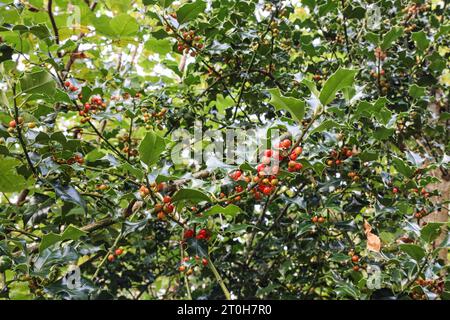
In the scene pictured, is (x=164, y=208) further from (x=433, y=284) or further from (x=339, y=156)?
(x=433, y=284)

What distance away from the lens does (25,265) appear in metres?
1.25

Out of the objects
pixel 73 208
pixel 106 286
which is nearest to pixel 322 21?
pixel 73 208

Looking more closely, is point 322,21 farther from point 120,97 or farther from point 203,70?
point 120,97

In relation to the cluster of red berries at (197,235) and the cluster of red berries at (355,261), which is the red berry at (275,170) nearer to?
the cluster of red berries at (197,235)

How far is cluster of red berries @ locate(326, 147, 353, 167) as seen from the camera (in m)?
1.89

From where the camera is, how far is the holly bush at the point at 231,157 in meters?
1.41

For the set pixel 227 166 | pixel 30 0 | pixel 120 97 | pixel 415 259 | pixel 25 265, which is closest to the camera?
pixel 25 265

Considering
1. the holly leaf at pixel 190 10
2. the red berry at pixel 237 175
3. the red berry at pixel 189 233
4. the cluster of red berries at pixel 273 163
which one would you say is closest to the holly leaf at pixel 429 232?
the cluster of red berries at pixel 273 163

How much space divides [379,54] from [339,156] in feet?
2.12

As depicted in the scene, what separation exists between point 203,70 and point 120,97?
1.51ft

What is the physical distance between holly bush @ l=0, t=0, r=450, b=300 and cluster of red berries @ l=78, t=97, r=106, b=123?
0.01 metres

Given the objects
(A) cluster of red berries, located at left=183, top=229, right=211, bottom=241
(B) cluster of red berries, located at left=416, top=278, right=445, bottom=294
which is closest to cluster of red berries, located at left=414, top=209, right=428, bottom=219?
(B) cluster of red berries, located at left=416, top=278, right=445, bottom=294
